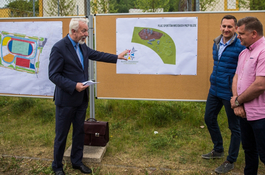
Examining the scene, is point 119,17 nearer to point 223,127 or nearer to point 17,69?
point 17,69

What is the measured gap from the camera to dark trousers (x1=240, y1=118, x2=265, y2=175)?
2.51 meters

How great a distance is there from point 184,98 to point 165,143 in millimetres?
928

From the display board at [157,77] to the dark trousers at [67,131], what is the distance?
1325 millimetres

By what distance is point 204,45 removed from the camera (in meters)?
4.53

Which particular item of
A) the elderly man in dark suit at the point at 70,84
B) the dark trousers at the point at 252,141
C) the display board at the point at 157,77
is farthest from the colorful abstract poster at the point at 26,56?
the dark trousers at the point at 252,141

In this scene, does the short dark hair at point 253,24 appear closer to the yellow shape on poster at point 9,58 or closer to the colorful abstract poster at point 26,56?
the colorful abstract poster at point 26,56

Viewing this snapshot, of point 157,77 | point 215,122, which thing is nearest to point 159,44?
point 157,77

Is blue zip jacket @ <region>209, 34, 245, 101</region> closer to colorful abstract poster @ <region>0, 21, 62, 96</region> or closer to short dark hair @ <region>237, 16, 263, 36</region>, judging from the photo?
short dark hair @ <region>237, 16, 263, 36</region>

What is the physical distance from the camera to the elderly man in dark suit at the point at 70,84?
10.2 feet

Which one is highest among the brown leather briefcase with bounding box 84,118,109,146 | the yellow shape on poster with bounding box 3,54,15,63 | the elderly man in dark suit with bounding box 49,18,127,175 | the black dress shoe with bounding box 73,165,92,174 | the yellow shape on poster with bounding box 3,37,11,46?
the yellow shape on poster with bounding box 3,37,11,46

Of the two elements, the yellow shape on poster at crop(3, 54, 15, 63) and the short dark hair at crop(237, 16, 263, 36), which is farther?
the yellow shape on poster at crop(3, 54, 15, 63)

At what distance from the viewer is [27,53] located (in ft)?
16.5

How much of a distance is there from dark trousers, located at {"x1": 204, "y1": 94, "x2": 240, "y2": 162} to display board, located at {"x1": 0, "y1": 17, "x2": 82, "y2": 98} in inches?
119

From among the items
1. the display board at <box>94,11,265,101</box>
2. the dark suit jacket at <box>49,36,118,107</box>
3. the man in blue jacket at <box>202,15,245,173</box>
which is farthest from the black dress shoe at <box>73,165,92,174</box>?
the man in blue jacket at <box>202,15,245,173</box>
